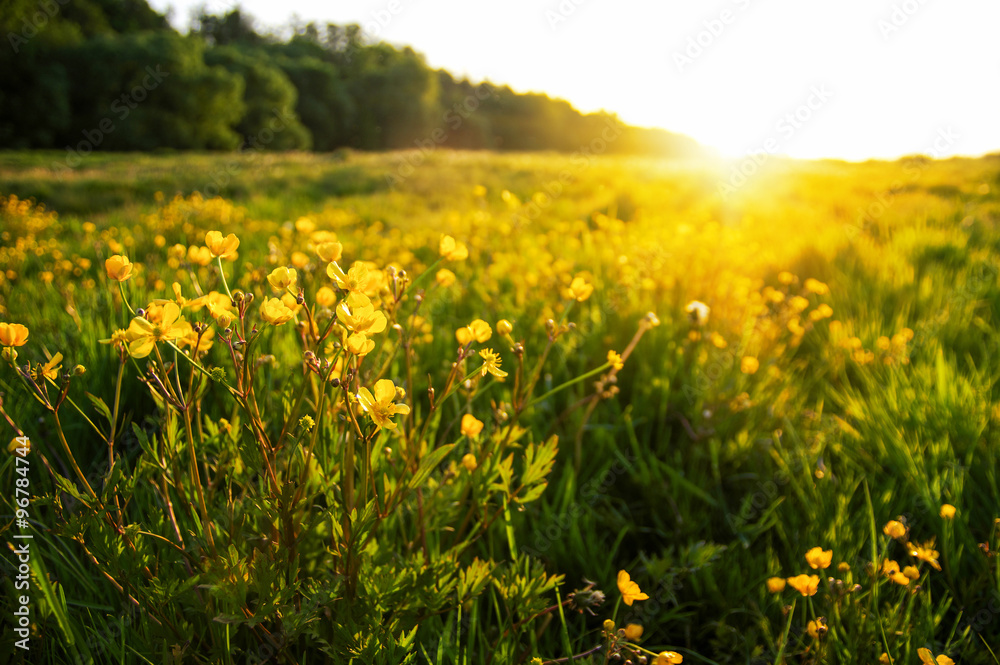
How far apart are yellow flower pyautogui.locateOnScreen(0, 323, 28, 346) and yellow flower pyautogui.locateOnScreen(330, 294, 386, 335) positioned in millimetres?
541

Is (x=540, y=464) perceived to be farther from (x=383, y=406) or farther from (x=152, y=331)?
(x=152, y=331)

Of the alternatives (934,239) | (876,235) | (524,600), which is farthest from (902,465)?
(876,235)

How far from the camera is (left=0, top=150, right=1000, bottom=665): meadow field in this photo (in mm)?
940

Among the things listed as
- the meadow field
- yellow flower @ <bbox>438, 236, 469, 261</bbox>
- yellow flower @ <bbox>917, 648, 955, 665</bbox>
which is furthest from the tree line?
yellow flower @ <bbox>917, 648, 955, 665</bbox>

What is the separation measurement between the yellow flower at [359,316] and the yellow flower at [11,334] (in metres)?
0.54

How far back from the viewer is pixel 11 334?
34.4 inches

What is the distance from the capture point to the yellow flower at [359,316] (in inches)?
32.7

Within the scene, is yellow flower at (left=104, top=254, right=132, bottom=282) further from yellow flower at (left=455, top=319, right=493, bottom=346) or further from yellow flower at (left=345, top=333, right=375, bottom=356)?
yellow flower at (left=455, top=319, right=493, bottom=346)

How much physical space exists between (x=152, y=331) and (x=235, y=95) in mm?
43569

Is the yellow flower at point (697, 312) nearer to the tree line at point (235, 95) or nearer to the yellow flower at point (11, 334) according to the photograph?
the yellow flower at point (11, 334)

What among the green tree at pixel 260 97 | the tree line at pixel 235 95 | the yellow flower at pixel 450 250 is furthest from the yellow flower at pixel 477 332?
the green tree at pixel 260 97

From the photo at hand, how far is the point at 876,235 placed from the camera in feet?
15.6

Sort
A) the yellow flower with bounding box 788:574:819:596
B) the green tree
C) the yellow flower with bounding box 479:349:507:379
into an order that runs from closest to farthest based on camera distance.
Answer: the yellow flower with bounding box 479:349:507:379, the yellow flower with bounding box 788:574:819:596, the green tree

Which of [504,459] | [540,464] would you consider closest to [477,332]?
[540,464]
